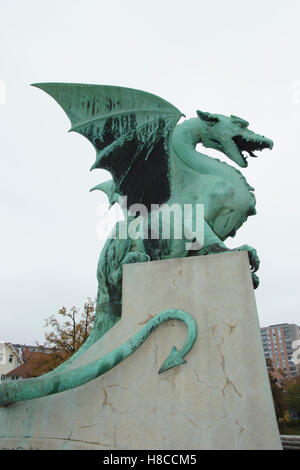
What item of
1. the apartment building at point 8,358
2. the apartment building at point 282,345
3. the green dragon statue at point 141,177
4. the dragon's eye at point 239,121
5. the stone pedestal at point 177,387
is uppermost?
the apartment building at point 282,345

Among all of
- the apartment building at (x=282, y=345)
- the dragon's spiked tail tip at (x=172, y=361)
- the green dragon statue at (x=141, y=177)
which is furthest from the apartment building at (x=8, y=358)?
the apartment building at (x=282, y=345)

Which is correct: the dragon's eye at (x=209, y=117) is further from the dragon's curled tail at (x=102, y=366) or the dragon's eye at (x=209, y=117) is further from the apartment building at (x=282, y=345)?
the apartment building at (x=282, y=345)

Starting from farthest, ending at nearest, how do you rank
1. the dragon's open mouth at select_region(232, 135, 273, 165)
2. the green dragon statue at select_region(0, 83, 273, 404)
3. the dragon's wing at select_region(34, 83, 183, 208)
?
the dragon's open mouth at select_region(232, 135, 273, 165), the dragon's wing at select_region(34, 83, 183, 208), the green dragon statue at select_region(0, 83, 273, 404)

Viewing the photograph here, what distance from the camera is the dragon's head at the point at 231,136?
14.1ft

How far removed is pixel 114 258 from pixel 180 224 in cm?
85

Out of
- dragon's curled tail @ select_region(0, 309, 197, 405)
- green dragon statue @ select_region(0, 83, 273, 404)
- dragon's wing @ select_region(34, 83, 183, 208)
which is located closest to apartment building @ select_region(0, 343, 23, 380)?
green dragon statue @ select_region(0, 83, 273, 404)

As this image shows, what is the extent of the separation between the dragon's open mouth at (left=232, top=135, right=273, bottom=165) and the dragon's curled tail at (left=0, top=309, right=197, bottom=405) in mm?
2656

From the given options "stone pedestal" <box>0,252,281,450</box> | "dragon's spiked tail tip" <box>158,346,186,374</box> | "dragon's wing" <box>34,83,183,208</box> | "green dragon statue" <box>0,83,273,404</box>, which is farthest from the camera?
"dragon's wing" <box>34,83,183,208</box>

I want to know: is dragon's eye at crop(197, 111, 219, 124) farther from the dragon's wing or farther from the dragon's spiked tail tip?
the dragon's spiked tail tip

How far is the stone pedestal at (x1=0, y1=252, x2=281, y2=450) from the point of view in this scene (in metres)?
2.19

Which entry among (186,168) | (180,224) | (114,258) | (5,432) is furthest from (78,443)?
(186,168)

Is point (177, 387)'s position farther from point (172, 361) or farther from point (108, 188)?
point (108, 188)

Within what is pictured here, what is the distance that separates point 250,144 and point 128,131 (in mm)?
1626
